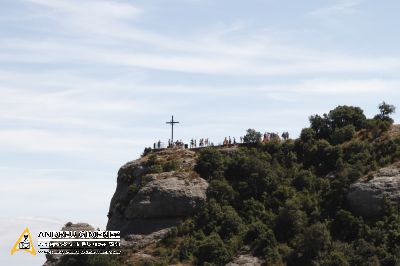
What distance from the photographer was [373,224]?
106m

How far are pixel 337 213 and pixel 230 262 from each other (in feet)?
44.5

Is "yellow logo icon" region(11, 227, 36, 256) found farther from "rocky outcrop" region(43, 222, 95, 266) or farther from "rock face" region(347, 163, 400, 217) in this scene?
"rock face" region(347, 163, 400, 217)

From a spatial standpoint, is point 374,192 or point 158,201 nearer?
point 374,192

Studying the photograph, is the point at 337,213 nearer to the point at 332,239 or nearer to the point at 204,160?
the point at 332,239

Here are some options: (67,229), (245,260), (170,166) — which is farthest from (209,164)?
(67,229)

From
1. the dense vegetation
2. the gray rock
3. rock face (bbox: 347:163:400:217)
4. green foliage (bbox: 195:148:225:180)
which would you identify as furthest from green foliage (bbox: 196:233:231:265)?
rock face (bbox: 347:163:400:217)

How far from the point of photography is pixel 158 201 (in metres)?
113

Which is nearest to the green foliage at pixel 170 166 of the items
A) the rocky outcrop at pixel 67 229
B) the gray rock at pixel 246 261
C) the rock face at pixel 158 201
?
the rock face at pixel 158 201

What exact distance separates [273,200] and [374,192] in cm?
1297

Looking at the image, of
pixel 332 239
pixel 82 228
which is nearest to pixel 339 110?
pixel 332 239

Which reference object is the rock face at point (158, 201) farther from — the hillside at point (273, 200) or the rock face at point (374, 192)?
the rock face at point (374, 192)

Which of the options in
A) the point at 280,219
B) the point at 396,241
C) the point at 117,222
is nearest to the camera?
the point at 396,241

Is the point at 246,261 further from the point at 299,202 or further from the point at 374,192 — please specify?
the point at 374,192

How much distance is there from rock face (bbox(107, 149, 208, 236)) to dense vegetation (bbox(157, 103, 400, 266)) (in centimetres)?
164
